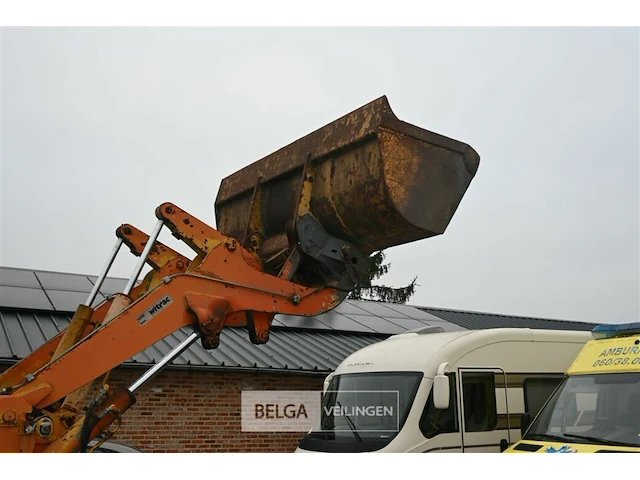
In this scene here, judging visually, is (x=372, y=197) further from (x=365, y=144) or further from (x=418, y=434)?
(x=418, y=434)

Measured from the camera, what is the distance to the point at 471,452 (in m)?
7.79

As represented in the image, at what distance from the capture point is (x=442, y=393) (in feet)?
24.6

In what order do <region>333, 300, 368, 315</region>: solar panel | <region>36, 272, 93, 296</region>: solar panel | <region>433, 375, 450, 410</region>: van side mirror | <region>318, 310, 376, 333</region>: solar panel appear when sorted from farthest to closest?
<region>333, 300, 368, 315</region>: solar panel → <region>318, 310, 376, 333</region>: solar panel → <region>36, 272, 93, 296</region>: solar panel → <region>433, 375, 450, 410</region>: van side mirror

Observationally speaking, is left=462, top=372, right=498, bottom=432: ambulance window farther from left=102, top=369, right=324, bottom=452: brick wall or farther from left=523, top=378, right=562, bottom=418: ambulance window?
left=102, top=369, right=324, bottom=452: brick wall

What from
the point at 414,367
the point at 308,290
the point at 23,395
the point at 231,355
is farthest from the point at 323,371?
the point at 23,395

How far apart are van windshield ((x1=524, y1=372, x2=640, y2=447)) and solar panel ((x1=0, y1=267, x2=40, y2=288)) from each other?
972 centimetres

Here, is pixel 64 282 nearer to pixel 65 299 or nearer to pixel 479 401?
pixel 65 299

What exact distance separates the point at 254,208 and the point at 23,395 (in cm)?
260

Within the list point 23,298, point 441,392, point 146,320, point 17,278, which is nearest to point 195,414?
point 23,298

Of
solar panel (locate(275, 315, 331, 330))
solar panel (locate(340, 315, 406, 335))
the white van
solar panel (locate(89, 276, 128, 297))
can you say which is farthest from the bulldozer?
solar panel (locate(340, 315, 406, 335))

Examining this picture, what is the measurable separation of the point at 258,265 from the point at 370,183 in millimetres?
1124

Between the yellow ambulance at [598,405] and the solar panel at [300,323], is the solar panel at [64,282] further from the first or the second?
the yellow ambulance at [598,405]

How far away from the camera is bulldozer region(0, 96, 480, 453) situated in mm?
4590

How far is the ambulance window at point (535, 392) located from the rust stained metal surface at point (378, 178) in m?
3.81
